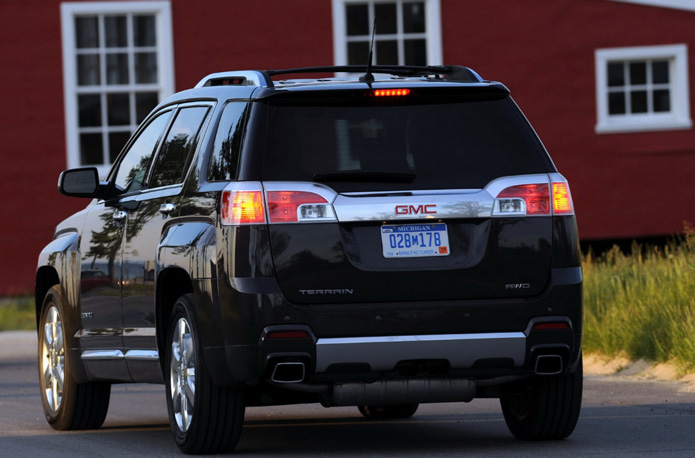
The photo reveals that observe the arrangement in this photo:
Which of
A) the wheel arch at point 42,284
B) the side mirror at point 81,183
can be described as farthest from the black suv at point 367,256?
the wheel arch at point 42,284

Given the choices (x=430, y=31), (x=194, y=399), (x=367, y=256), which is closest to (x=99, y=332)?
(x=194, y=399)

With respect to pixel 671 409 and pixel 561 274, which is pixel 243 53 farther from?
pixel 561 274

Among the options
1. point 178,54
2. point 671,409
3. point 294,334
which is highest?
point 178,54

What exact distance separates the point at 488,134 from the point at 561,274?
75cm

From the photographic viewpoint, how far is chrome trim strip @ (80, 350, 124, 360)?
333 inches

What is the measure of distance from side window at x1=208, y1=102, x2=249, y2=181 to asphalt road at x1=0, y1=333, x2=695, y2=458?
4.61 feet

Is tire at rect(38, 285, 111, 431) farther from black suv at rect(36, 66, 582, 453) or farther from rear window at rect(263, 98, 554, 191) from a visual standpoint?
rear window at rect(263, 98, 554, 191)

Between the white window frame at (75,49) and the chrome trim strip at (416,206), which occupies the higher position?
the white window frame at (75,49)

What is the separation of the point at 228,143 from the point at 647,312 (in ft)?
18.9

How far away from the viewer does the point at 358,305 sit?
6.95 meters

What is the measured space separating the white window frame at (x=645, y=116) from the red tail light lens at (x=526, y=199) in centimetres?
1392

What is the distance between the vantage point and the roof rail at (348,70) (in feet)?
24.7

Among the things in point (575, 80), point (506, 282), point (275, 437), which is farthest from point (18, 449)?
point (575, 80)

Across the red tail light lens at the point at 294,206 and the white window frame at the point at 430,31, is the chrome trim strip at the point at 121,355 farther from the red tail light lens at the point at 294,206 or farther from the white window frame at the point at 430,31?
the white window frame at the point at 430,31
